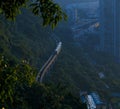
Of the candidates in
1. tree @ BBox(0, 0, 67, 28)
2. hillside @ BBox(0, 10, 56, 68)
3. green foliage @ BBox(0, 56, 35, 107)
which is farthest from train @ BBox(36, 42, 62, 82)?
tree @ BBox(0, 0, 67, 28)

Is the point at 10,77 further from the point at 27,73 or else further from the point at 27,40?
the point at 27,40

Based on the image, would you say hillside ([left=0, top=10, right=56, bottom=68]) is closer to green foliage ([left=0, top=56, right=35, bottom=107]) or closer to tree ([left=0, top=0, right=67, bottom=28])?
green foliage ([left=0, top=56, right=35, bottom=107])

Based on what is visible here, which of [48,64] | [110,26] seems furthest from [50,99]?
[110,26]

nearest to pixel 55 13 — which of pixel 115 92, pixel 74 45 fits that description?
pixel 115 92

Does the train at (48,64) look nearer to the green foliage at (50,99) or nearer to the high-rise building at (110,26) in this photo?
the high-rise building at (110,26)

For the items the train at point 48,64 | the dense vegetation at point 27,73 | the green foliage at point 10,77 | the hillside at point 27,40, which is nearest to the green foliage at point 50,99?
the dense vegetation at point 27,73
